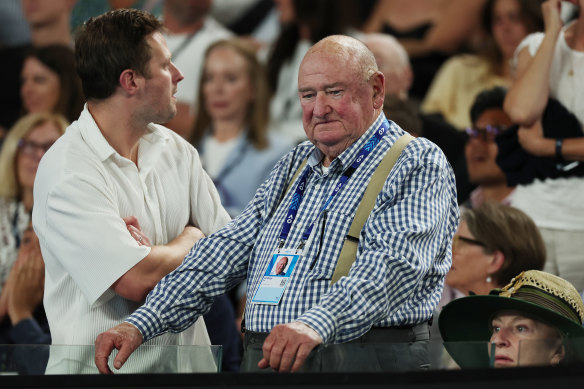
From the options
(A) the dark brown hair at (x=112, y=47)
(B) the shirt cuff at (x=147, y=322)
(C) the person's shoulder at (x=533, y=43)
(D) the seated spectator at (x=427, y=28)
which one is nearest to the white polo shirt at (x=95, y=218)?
(A) the dark brown hair at (x=112, y=47)

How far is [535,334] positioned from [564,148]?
1.58 metres

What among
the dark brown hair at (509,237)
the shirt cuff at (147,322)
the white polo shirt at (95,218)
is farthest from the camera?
the dark brown hair at (509,237)

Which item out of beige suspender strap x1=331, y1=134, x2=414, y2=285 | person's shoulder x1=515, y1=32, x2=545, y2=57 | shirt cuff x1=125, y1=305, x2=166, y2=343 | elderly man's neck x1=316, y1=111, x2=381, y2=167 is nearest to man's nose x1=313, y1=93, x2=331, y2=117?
elderly man's neck x1=316, y1=111, x2=381, y2=167

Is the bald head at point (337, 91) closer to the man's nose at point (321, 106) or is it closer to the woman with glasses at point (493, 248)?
the man's nose at point (321, 106)

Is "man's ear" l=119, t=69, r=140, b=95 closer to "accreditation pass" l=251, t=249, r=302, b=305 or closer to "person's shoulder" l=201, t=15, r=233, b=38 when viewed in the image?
"accreditation pass" l=251, t=249, r=302, b=305

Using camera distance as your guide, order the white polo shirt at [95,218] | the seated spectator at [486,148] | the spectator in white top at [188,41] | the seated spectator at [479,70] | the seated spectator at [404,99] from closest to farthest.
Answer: the white polo shirt at [95,218] → the seated spectator at [486,148] → the seated spectator at [404,99] → the seated spectator at [479,70] → the spectator in white top at [188,41]

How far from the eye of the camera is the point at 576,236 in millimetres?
4488

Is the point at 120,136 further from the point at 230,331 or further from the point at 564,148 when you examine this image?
the point at 564,148

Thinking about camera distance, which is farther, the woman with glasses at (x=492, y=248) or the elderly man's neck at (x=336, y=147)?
the woman with glasses at (x=492, y=248)

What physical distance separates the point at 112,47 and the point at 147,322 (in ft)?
3.28

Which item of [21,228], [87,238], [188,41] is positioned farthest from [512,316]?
[188,41]

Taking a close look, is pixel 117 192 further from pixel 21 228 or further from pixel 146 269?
pixel 21 228

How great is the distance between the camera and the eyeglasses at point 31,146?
6.24 meters

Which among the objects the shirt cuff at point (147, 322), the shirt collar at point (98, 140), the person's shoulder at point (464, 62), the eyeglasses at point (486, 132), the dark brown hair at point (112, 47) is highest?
the dark brown hair at point (112, 47)
